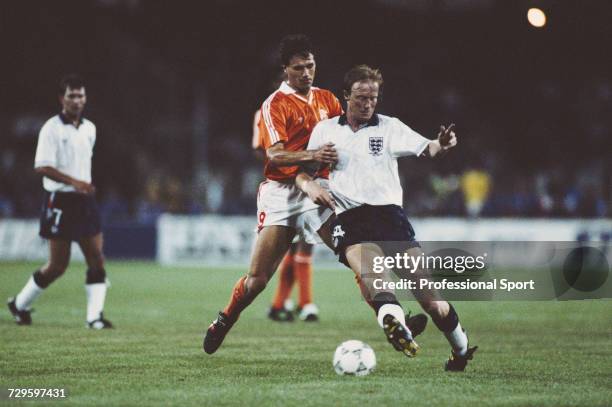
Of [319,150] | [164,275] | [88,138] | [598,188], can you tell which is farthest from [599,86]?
[319,150]

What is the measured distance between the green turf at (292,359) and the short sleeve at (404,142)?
161cm

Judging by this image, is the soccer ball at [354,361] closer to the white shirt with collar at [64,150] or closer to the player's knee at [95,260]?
the player's knee at [95,260]

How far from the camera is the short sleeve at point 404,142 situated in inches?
282

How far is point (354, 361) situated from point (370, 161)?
1442 mm

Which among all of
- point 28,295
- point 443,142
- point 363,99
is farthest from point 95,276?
point 443,142

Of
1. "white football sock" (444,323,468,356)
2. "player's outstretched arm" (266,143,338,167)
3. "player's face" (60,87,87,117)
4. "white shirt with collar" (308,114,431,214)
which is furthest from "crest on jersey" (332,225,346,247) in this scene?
"player's face" (60,87,87,117)

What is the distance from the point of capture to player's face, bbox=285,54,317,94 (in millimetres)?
7902

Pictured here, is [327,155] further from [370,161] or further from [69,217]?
[69,217]

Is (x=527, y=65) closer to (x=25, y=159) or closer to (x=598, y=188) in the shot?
(x=598, y=188)

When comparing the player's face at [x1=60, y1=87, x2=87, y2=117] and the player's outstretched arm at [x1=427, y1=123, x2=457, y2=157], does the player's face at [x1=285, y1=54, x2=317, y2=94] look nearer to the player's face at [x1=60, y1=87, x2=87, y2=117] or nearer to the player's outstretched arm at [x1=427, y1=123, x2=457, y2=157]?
the player's outstretched arm at [x1=427, y1=123, x2=457, y2=157]

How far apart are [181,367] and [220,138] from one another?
107 ft

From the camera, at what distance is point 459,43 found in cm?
3591

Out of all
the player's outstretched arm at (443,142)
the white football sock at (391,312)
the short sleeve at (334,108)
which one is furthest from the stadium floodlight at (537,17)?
the white football sock at (391,312)

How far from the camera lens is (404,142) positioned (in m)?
7.21
